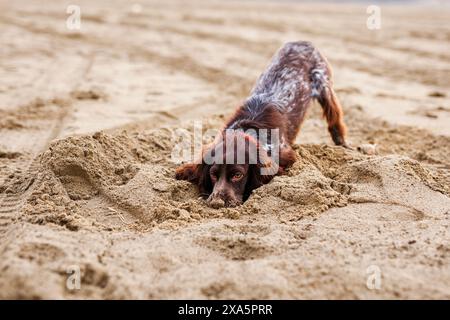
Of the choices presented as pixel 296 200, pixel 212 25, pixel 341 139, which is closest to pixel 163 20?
pixel 212 25

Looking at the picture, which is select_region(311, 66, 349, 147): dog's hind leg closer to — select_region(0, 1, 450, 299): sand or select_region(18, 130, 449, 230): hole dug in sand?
select_region(0, 1, 450, 299): sand

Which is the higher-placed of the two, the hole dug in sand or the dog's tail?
the dog's tail

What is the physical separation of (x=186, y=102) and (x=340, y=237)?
188 inches

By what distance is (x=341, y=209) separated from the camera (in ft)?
13.3

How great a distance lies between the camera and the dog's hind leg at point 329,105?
6.28 meters

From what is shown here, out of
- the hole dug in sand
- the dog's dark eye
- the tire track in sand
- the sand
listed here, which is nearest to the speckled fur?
the sand

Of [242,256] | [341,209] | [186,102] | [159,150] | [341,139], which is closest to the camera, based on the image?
[242,256]

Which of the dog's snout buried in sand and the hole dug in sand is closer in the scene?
the hole dug in sand

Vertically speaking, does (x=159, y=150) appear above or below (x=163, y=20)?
below

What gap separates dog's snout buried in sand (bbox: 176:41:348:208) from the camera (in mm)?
4457

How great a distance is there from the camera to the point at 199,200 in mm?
4375

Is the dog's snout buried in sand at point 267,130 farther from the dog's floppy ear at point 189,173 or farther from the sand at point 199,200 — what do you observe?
the sand at point 199,200
